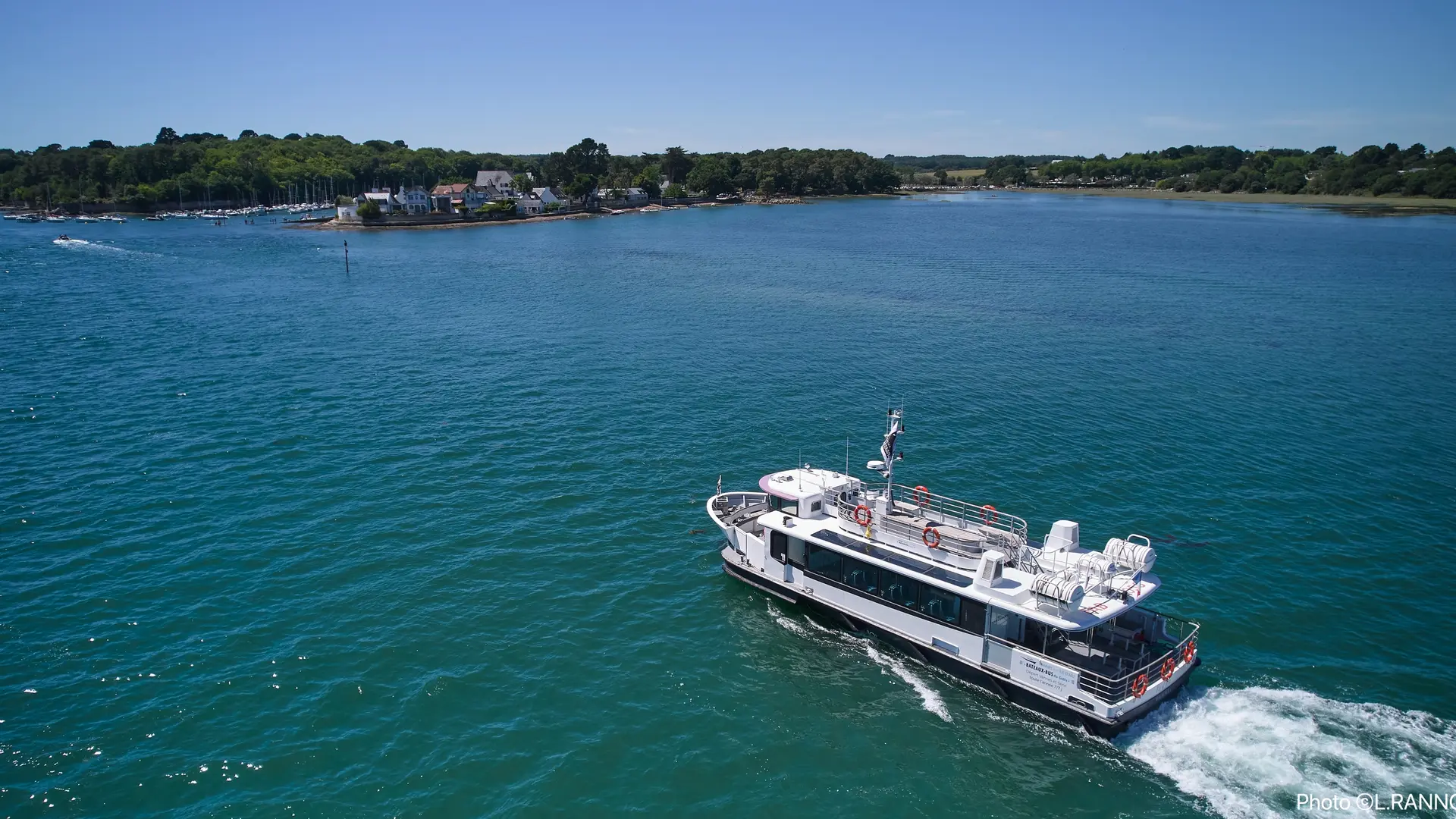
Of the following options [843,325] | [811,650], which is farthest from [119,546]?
[843,325]

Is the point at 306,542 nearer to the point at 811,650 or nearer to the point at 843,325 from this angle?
the point at 811,650

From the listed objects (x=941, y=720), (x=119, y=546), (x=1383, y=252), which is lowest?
(x=941, y=720)

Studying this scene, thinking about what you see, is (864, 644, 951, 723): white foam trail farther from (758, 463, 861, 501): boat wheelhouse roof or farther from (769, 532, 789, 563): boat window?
(758, 463, 861, 501): boat wheelhouse roof

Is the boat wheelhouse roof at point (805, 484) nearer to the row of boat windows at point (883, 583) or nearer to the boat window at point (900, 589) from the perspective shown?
the row of boat windows at point (883, 583)

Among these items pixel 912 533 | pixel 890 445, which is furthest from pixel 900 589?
pixel 890 445

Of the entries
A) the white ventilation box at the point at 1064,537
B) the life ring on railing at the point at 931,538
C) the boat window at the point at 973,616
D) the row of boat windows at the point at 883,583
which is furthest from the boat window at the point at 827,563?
the white ventilation box at the point at 1064,537

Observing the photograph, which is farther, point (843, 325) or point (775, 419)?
point (843, 325)

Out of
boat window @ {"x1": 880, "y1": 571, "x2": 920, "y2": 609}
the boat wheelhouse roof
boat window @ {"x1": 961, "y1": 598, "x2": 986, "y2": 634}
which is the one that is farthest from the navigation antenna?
boat window @ {"x1": 961, "y1": 598, "x2": 986, "y2": 634}
